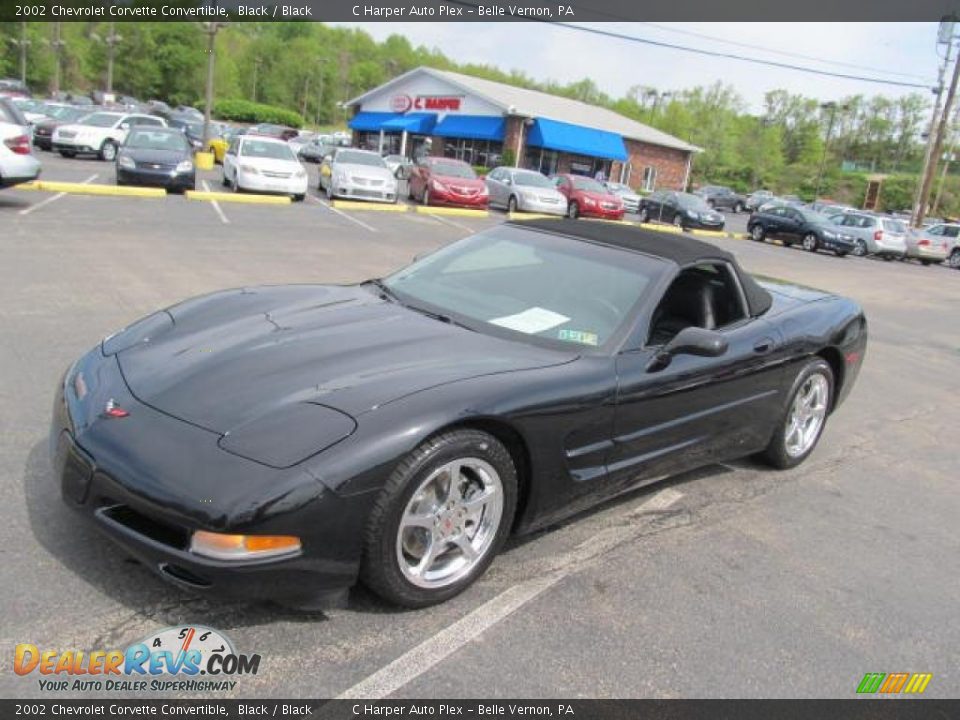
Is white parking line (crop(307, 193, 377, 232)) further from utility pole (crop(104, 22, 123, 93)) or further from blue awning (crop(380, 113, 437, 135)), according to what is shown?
utility pole (crop(104, 22, 123, 93))

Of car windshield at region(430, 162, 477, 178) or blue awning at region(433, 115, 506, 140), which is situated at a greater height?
→ blue awning at region(433, 115, 506, 140)

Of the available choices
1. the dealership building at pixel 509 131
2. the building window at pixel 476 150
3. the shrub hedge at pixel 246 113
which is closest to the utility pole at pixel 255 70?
the shrub hedge at pixel 246 113

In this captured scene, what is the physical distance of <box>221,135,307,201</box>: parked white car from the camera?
18781mm

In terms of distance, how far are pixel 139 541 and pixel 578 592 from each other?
1658mm

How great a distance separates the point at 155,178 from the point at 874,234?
77.2 feet

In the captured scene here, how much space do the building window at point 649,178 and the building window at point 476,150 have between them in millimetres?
10968

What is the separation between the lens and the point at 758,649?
9.75 feet

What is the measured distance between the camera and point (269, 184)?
18891 mm

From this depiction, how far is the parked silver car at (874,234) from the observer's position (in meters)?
28.0

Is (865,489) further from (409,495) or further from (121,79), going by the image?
(121,79)

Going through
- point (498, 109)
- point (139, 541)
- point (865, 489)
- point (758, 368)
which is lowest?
point (865, 489)

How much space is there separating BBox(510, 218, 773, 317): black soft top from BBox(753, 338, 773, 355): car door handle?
20 cm

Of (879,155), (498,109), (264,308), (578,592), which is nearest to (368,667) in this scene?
(578,592)

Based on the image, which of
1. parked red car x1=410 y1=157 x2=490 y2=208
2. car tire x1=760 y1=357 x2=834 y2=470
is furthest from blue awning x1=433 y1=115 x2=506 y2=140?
car tire x1=760 y1=357 x2=834 y2=470
